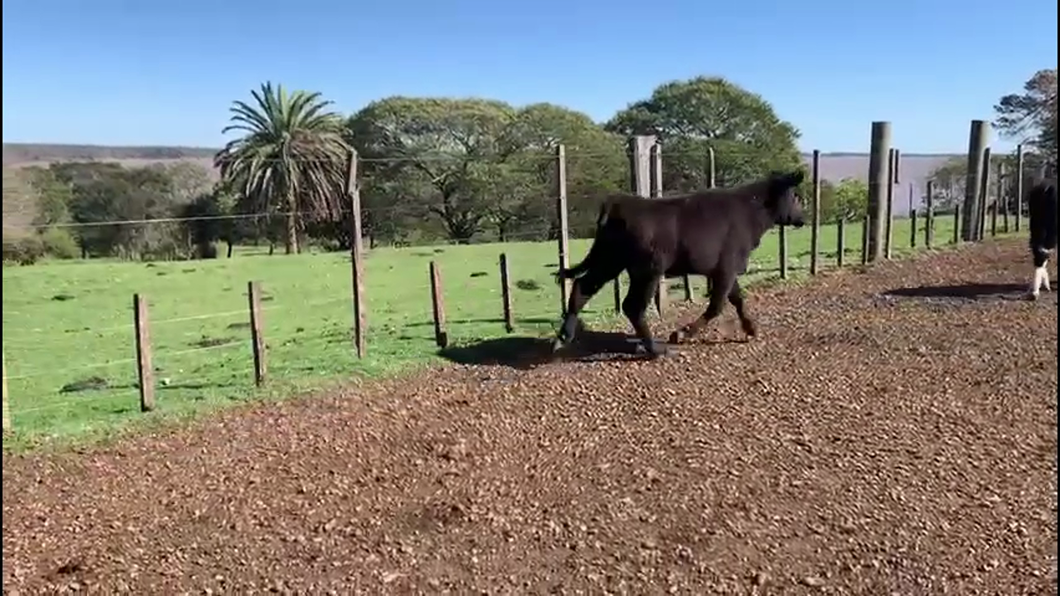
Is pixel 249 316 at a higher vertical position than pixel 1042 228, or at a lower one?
lower

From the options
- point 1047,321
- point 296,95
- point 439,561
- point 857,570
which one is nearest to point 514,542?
point 439,561

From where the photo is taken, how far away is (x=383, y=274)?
1522cm

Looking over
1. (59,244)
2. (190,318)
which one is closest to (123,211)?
(59,244)

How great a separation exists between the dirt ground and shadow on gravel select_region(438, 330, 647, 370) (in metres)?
0.73

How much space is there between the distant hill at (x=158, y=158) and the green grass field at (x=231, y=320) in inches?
46.4

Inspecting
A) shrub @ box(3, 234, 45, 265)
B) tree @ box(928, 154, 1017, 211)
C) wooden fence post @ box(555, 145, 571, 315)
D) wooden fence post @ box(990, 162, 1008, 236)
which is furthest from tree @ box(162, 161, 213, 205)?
wooden fence post @ box(555, 145, 571, 315)

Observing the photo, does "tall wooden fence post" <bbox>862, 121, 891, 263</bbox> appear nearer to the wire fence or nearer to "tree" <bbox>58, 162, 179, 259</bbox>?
the wire fence

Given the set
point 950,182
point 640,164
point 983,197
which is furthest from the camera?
point 950,182

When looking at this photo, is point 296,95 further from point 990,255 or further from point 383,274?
point 990,255

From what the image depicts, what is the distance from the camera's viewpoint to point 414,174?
3095cm

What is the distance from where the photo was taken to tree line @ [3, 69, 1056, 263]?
66.6 ft

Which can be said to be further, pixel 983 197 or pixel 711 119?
pixel 711 119

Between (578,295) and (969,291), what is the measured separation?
13.0 feet

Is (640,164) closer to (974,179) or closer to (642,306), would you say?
(642,306)
